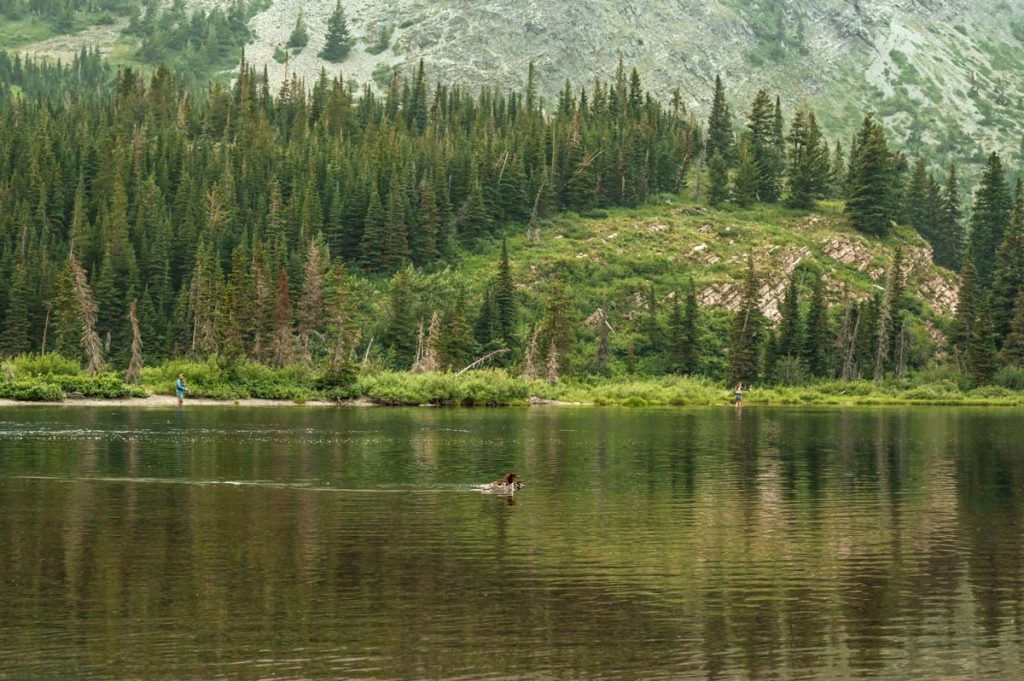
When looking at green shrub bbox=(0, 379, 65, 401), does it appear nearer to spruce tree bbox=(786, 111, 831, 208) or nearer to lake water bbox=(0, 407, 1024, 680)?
lake water bbox=(0, 407, 1024, 680)

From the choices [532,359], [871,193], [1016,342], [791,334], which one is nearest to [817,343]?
[791,334]

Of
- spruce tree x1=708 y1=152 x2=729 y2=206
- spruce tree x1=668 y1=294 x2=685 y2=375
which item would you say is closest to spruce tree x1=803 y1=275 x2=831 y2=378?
spruce tree x1=668 y1=294 x2=685 y2=375

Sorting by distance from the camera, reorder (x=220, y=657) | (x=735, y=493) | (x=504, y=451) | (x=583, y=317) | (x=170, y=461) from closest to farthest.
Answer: (x=220, y=657) < (x=735, y=493) < (x=170, y=461) < (x=504, y=451) < (x=583, y=317)

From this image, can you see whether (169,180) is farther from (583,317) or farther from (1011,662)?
(1011,662)

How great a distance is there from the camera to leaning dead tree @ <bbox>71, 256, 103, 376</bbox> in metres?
129

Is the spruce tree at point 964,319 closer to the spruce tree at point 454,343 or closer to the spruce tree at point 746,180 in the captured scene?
the spruce tree at point 746,180

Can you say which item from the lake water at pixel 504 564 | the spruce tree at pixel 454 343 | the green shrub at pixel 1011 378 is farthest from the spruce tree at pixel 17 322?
the green shrub at pixel 1011 378

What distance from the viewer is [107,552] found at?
3778 centimetres

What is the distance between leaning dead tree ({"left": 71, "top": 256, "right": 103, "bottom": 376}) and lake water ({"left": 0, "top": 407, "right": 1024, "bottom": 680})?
6000cm

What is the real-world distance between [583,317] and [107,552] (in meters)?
126

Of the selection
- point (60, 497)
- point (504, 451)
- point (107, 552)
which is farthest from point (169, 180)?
point (107, 552)

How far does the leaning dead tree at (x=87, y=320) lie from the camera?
424 ft

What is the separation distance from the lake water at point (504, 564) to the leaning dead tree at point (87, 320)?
197 ft

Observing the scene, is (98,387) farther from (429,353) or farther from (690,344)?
(690,344)
